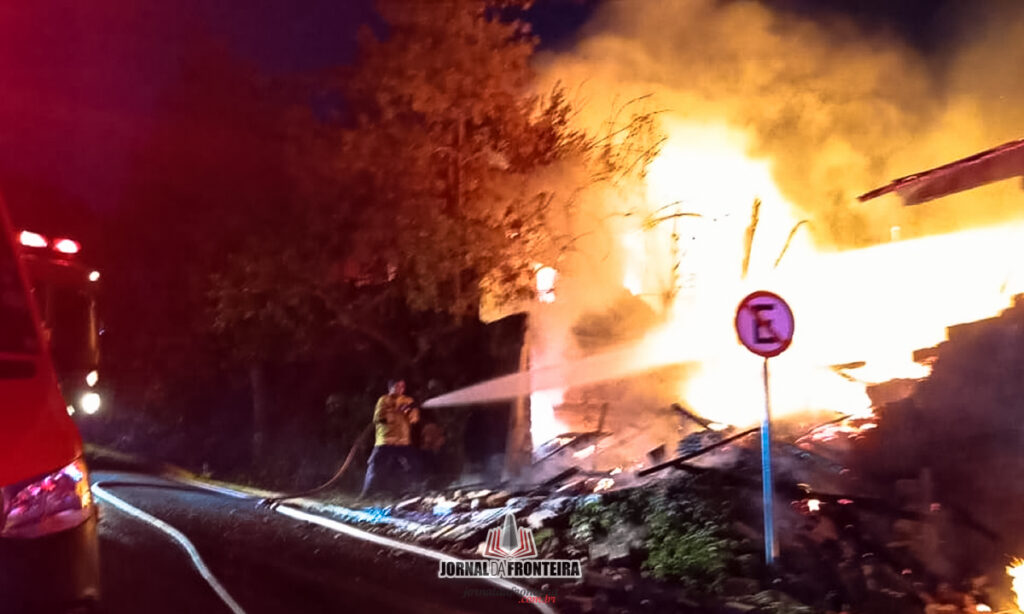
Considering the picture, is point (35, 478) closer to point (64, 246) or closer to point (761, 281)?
point (64, 246)

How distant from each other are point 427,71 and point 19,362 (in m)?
8.13

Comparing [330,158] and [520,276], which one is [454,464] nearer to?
[520,276]

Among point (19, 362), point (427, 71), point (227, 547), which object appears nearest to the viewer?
point (19, 362)

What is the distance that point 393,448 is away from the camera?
11062 mm

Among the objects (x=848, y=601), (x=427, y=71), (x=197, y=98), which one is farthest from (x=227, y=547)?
(x=197, y=98)

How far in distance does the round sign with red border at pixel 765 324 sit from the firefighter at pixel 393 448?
5401mm

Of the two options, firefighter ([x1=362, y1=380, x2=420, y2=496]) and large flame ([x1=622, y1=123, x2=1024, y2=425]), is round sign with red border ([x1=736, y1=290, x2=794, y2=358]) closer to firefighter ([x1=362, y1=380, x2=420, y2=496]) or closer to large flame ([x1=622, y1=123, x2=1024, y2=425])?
large flame ([x1=622, y1=123, x2=1024, y2=425])

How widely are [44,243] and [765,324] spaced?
5.75 metres

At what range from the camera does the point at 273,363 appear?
14.7m

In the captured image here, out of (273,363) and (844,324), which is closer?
(844,324)

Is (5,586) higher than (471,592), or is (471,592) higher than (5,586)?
(5,586)
